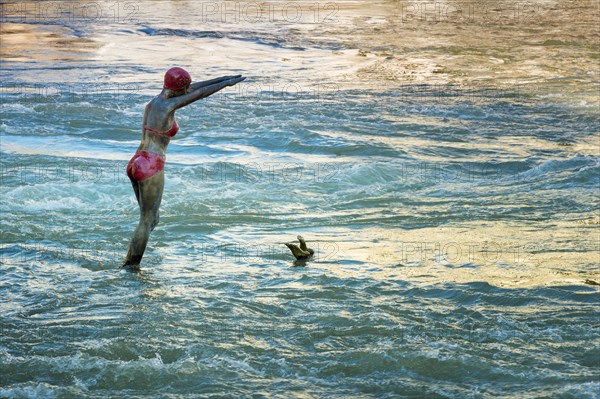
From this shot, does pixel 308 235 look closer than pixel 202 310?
No

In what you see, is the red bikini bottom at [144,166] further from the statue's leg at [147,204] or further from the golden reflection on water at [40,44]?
the golden reflection on water at [40,44]

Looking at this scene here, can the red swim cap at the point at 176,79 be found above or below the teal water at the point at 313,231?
above

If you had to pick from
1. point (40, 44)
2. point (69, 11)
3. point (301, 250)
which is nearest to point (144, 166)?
point (301, 250)

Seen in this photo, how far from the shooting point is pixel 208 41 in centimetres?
2419

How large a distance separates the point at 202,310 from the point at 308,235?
2444 millimetres

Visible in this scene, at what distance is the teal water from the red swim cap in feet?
5.34

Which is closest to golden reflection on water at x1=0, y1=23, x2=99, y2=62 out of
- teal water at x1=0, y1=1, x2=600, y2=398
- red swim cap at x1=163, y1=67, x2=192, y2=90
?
teal water at x1=0, y1=1, x2=600, y2=398

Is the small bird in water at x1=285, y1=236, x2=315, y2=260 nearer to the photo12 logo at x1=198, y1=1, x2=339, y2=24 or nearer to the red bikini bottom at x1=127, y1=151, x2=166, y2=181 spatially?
the red bikini bottom at x1=127, y1=151, x2=166, y2=181

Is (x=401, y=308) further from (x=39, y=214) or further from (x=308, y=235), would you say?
(x=39, y=214)

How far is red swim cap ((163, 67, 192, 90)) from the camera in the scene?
285 inches

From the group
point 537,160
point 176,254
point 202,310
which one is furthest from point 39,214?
point 537,160

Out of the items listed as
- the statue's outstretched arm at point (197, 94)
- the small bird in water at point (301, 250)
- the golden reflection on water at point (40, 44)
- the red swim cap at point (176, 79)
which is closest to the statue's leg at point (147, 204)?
the statue's outstretched arm at point (197, 94)

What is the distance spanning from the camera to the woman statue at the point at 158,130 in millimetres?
7277

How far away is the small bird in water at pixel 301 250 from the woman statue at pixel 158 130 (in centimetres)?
136
